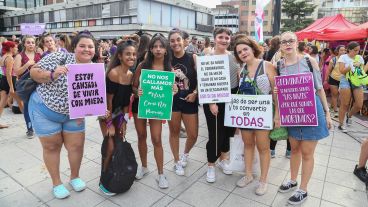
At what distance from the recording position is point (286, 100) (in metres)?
3.17

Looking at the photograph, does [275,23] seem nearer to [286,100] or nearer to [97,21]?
[286,100]

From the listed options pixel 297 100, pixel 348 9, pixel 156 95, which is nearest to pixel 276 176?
pixel 297 100

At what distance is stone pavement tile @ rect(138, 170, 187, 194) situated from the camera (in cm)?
356

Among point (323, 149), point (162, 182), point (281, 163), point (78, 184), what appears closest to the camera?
point (78, 184)

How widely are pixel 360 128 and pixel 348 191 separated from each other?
389cm

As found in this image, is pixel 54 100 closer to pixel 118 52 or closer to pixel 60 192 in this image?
pixel 118 52

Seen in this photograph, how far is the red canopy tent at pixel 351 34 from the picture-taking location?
9.75 m

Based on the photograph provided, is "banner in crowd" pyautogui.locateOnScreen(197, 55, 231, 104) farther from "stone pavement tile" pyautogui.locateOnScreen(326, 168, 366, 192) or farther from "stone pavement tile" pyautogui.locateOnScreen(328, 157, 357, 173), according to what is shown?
"stone pavement tile" pyautogui.locateOnScreen(328, 157, 357, 173)

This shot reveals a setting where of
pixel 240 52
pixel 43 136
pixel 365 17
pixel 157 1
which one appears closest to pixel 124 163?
pixel 43 136

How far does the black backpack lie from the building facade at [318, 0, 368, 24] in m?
64.3

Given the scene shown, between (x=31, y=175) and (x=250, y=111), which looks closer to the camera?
(x=250, y=111)

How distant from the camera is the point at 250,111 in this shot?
3.33m

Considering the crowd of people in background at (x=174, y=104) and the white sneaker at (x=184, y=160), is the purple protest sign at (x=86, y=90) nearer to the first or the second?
the crowd of people in background at (x=174, y=104)

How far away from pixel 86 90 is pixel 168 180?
172 cm
